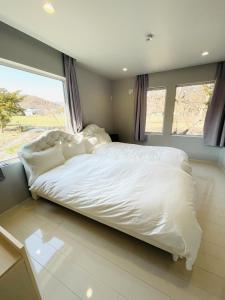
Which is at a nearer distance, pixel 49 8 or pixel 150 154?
pixel 49 8

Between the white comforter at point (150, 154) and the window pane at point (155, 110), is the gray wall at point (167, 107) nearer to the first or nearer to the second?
the window pane at point (155, 110)

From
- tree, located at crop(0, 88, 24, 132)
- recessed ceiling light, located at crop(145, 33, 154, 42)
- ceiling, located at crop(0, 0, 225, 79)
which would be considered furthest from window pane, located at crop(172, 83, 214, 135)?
tree, located at crop(0, 88, 24, 132)

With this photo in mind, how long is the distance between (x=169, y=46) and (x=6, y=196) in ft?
11.6

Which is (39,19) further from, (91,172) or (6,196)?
(6,196)

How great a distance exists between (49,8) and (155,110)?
10.5 feet

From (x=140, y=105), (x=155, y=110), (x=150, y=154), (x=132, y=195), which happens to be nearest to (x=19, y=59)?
(x=132, y=195)

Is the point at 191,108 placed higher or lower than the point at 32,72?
lower

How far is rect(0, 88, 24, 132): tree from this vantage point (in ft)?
6.30

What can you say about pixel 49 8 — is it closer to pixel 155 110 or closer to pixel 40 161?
pixel 40 161

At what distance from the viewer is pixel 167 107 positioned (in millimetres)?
3734

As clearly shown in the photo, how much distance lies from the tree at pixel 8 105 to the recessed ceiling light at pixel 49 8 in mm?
1170

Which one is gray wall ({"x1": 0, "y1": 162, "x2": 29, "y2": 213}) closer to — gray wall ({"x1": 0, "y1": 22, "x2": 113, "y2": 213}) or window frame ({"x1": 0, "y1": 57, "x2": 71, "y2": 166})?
gray wall ({"x1": 0, "y1": 22, "x2": 113, "y2": 213})

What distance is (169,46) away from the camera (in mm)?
2293

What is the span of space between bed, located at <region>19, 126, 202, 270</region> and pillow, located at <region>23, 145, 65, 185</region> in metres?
0.03
